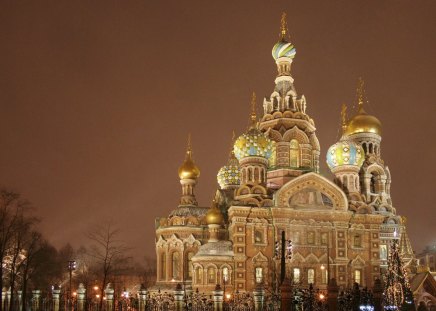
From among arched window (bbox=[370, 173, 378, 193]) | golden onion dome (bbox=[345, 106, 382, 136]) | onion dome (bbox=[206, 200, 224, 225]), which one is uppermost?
golden onion dome (bbox=[345, 106, 382, 136])

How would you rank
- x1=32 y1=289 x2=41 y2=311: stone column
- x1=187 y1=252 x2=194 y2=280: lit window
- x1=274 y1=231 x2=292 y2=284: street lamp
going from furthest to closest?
x1=187 y1=252 x2=194 y2=280: lit window
x1=32 y1=289 x2=41 y2=311: stone column
x1=274 y1=231 x2=292 y2=284: street lamp

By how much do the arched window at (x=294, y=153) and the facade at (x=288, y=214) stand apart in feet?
0.24

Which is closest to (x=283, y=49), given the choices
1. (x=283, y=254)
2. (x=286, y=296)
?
(x=283, y=254)

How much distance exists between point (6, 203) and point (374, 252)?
23.6 metres

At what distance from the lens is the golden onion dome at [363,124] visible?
4803 centimetres

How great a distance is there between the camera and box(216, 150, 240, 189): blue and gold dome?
4894 cm

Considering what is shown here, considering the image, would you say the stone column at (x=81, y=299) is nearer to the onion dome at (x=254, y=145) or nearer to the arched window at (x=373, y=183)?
the onion dome at (x=254, y=145)

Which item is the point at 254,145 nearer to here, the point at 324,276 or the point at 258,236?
the point at 258,236

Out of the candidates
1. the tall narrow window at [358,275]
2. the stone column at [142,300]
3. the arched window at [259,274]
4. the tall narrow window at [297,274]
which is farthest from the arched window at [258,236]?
the stone column at [142,300]

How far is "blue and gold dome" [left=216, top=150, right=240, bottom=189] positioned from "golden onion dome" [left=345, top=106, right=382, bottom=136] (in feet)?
29.5

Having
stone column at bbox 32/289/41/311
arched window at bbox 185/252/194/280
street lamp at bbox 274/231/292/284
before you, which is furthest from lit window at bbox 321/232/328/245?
stone column at bbox 32/289/41/311

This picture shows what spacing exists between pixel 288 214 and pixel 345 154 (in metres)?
6.64

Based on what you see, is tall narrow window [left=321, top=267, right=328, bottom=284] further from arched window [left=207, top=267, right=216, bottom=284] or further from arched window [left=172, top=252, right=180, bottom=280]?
A: arched window [left=172, top=252, right=180, bottom=280]

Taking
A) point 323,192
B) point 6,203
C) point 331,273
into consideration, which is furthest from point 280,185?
point 6,203
